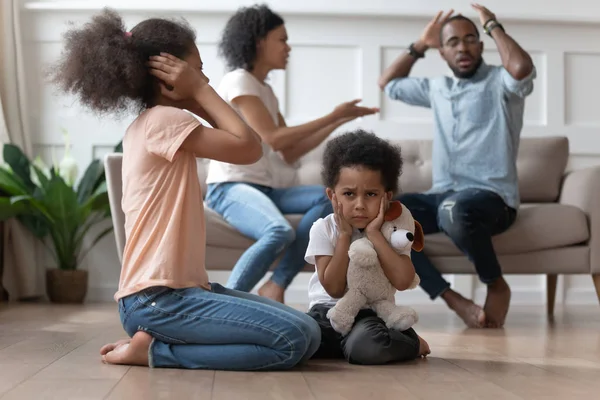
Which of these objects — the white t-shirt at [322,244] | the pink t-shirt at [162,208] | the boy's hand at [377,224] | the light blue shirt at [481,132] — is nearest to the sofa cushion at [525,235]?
the light blue shirt at [481,132]

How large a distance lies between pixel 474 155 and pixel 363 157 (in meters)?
1.26

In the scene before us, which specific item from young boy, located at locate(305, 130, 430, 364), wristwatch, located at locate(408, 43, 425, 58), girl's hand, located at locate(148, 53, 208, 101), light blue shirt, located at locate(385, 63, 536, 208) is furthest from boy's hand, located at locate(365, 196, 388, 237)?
wristwatch, located at locate(408, 43, 425, 58)

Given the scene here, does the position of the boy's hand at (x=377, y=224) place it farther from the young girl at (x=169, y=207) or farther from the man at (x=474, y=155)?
the man at (x=474, y=155)

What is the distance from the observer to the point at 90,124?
4391mm

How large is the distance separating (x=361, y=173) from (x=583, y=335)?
1.19 m

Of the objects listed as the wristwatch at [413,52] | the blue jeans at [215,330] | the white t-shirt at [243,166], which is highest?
the wristwatch at [413,52]

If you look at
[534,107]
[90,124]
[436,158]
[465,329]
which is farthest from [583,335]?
[90,124]

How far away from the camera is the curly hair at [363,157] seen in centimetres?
202

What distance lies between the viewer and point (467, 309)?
299cm

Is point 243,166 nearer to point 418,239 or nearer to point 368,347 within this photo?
point 418,239

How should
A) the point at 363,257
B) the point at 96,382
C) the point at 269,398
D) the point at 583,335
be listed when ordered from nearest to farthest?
the point at 269,398
the point at 96,382
the point at 363,257
the point at 583,335

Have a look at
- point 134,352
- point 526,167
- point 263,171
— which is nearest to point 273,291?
point 263,171

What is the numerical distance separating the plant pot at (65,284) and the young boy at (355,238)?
2.30 meters

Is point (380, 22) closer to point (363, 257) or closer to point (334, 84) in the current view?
point (334, 84)
